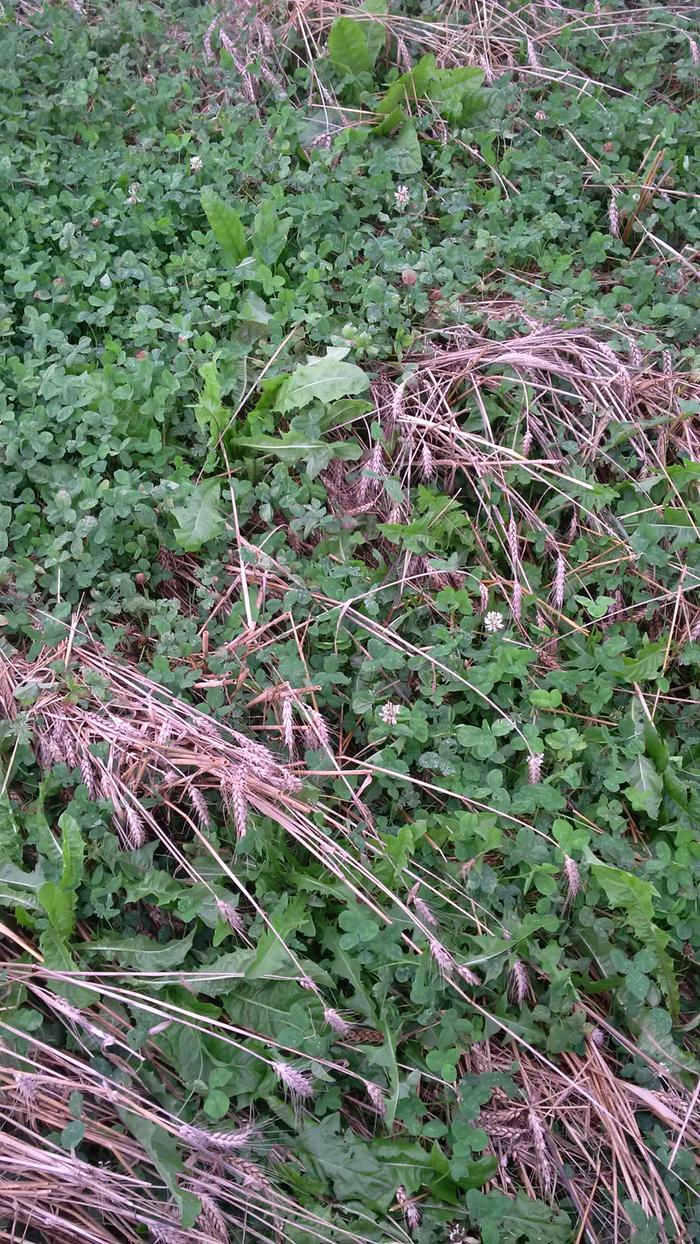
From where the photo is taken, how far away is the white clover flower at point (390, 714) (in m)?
2.35

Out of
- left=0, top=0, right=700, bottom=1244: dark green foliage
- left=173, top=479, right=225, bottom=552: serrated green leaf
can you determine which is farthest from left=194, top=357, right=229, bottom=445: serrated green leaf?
left=173, top=479, right=225, bottom=552: serrated green leaf

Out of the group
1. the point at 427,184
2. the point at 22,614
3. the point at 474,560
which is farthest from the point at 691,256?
the point at 22,614

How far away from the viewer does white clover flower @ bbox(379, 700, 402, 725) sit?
2354mm

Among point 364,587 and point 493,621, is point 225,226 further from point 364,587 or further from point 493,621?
point 493,621

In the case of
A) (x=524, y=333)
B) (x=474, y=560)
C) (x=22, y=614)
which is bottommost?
(x=474, y=560)

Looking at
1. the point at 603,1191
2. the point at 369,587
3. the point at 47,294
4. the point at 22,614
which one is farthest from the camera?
the point at 47,294

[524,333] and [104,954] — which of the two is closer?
[104,954]

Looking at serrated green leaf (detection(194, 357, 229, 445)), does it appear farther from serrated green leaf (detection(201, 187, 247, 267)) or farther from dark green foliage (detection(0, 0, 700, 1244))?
serrated green leaf (detection(201, 187, 247, 267))

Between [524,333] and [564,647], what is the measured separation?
1072mm

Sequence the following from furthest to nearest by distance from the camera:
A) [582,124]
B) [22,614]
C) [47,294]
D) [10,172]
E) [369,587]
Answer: [582,124]
[10,172]
[47,294]
[369,587]
[22,614]

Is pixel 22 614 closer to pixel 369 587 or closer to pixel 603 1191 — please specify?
pixel 369 587

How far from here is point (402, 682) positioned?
2492 millimetres

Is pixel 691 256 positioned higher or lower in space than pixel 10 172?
lower

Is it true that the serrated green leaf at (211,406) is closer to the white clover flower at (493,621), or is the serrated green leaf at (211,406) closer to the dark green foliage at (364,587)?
the dark green foliage at (364,587)
